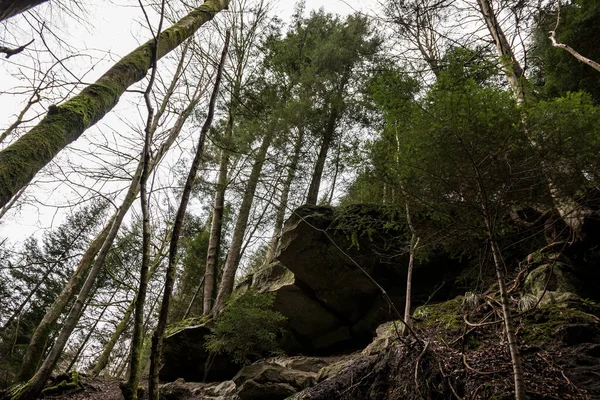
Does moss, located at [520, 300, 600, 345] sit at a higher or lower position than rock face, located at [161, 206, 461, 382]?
lower

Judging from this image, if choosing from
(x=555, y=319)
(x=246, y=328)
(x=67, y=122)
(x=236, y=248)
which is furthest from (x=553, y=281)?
(x=236, y=248)

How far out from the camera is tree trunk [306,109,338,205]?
1083cm

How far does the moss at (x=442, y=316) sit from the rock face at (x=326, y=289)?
215 cm

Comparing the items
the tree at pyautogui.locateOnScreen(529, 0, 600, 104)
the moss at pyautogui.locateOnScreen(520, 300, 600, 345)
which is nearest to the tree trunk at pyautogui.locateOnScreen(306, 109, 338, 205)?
the tree at pyautogui.locateOnScreen(529, 0, 600, 104)

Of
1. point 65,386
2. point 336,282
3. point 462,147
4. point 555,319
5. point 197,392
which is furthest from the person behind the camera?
point 336,282

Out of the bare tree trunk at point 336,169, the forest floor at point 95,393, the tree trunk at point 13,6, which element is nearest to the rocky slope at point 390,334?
the forest floor at point 95,393

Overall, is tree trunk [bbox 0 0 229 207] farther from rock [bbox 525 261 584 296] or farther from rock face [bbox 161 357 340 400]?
rock [bbox 525 261 584 296]

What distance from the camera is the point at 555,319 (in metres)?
3.11

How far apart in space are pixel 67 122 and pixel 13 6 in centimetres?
86

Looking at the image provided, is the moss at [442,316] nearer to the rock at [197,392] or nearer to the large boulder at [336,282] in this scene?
the large boulder at [336,282]

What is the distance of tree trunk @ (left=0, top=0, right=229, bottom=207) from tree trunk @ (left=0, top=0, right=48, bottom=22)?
0.69 m

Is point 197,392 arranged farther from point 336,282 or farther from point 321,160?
point 321,160

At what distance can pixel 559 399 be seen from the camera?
2.13 m

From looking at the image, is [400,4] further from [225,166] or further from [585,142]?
[225,166]
